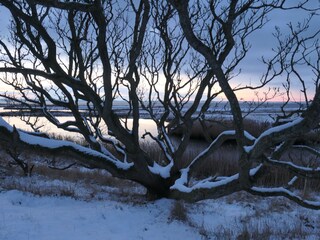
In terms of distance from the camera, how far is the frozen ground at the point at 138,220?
4.89 m

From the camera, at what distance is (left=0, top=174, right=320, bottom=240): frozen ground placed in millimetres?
4887

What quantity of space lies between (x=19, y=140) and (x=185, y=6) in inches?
127

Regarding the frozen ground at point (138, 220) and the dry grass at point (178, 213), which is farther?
the dry grass at point (178, 213)

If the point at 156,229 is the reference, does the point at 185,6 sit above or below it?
above

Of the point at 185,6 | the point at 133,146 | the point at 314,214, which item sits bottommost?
the point at 314,214

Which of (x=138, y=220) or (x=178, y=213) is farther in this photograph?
(x=178, y=213)

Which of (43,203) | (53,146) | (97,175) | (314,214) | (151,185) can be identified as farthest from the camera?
(97,175)

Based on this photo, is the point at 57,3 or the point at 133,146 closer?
the point at 57,3

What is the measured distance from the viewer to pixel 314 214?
7.91m

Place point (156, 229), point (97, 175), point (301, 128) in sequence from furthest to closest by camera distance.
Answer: point (97, 175) → point (156, 229) → point (301, 128)

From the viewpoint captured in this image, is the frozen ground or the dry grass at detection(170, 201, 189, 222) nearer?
the frozen ground

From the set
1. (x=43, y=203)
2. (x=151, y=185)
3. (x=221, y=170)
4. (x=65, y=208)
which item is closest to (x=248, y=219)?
(x=151, y=185)

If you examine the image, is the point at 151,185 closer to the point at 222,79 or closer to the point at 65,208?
the point at 65,208

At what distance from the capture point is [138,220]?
18.6ft
